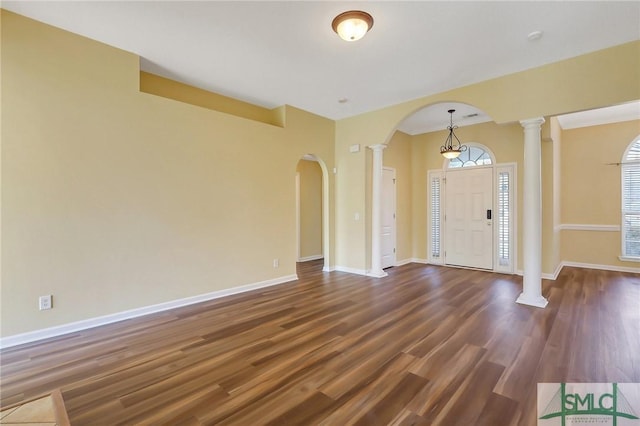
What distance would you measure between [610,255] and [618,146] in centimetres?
228

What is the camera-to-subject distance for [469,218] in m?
6.23

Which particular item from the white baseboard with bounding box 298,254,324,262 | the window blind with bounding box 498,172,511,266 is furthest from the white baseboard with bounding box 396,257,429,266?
the white baseboard with bounding box 298,254,324,262

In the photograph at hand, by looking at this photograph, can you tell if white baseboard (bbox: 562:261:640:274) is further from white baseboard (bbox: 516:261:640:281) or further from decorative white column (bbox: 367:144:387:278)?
decorative white column (bbox: 367:144:387:278)

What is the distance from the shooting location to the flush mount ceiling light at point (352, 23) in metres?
2.62

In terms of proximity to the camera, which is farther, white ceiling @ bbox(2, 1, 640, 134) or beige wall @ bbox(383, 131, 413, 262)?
beige wall @ bbox(383, 131, 413, 262)

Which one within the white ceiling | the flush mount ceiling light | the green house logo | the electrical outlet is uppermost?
the white ceiling

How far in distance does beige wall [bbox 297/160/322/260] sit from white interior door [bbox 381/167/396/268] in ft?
7.55

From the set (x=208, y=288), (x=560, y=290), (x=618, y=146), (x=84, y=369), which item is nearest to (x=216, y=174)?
(x=208, y=288)

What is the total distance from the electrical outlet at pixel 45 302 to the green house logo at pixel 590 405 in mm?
4310

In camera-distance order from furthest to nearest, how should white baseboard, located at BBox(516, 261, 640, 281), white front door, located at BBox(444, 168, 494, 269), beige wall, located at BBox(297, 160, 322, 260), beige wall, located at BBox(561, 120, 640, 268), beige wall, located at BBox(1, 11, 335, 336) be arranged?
beige wall, located at BBox(297, 160, 322, 260) → white front door, located at BBox(444, 168, 494, 269) → beige wall, located at BBox(561, 120, 640, 268) → white baseboard, located at BBox(516, 261, 640, 281) → beige wall, located at BBox(1, 11, 335, 336)

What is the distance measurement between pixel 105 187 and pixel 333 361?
3.13m

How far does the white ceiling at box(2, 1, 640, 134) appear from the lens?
2619mm

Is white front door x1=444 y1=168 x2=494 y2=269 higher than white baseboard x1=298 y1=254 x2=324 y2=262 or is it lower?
higher

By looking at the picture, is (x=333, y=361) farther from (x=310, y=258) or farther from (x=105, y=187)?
(x=310, y=258)
